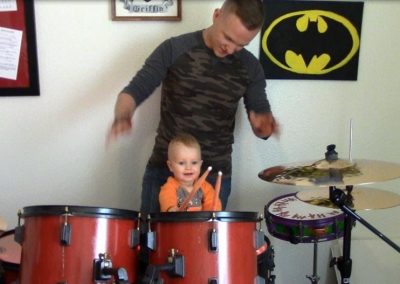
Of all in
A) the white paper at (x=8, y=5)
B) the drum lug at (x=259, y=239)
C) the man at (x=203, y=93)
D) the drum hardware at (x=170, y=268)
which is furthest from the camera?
the white paper at (x=8, y=5)

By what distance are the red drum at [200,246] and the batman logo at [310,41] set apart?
817 mm

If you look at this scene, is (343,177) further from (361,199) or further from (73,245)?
(73,245)

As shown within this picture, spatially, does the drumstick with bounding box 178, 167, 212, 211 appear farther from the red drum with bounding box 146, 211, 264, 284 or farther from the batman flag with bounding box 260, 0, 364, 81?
the batman flag with bounding box 260, 0, 364, 81

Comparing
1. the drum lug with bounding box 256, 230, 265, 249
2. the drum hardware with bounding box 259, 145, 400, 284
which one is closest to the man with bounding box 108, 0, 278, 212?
the drum hardware with bounding box 259, 145, 400, 284

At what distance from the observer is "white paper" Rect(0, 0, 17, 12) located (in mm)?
2037

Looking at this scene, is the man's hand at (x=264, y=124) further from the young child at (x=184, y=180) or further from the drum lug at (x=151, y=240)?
the drum lug at (x=151, y=240)

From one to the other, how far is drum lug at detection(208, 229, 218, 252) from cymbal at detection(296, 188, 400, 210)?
0.45 metres

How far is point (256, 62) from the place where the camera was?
1975 mm

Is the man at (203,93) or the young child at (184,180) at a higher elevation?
the man at (203,93)

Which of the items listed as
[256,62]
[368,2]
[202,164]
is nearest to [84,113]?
[202,164]

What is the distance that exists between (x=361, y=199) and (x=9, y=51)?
140 cm

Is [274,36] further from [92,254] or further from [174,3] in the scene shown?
[92,254]

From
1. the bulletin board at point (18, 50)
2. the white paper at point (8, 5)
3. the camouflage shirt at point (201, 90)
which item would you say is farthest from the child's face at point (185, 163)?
the white paper at point (8, 5)

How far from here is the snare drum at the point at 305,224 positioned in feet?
5.86
